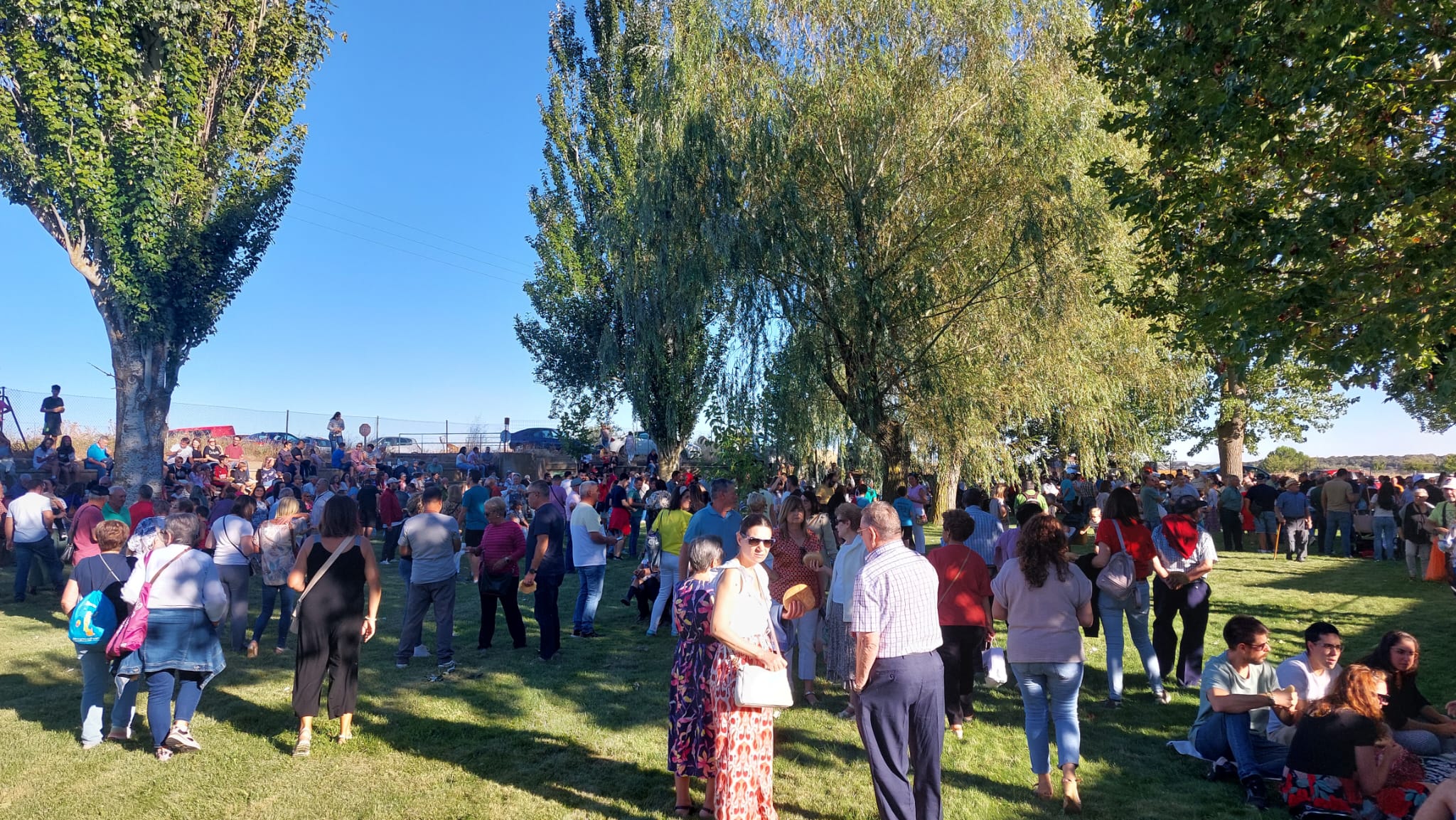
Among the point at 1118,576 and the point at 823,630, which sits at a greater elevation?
the point at 1118,576

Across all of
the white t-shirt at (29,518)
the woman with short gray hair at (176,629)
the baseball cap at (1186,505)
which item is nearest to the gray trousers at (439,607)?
the woman with short gray hair at (176,629)

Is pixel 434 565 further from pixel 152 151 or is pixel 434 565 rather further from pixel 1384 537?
pixel 1384 537

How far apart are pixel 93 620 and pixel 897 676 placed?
5.22 metres

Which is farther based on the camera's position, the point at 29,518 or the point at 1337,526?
the point at 1337,526

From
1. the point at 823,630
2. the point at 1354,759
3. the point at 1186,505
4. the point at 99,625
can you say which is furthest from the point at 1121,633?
the point at 99,625

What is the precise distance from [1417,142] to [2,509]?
17752mm

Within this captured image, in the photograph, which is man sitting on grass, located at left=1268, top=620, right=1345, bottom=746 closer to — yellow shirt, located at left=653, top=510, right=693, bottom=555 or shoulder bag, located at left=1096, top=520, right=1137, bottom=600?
shoulder bag, located at left=1096, top=520, right=1137, bottom=600

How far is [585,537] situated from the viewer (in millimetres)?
8742

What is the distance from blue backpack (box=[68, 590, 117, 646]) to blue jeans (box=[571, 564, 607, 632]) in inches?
166

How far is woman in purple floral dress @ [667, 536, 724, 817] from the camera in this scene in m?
4.30

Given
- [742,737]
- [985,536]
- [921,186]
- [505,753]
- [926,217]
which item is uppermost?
[921,186]

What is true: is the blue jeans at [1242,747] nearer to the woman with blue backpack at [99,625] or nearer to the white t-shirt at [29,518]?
the woman with blue backpack at [99,625]

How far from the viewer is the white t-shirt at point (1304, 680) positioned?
495cm

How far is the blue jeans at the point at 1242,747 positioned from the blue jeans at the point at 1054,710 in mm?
1061
